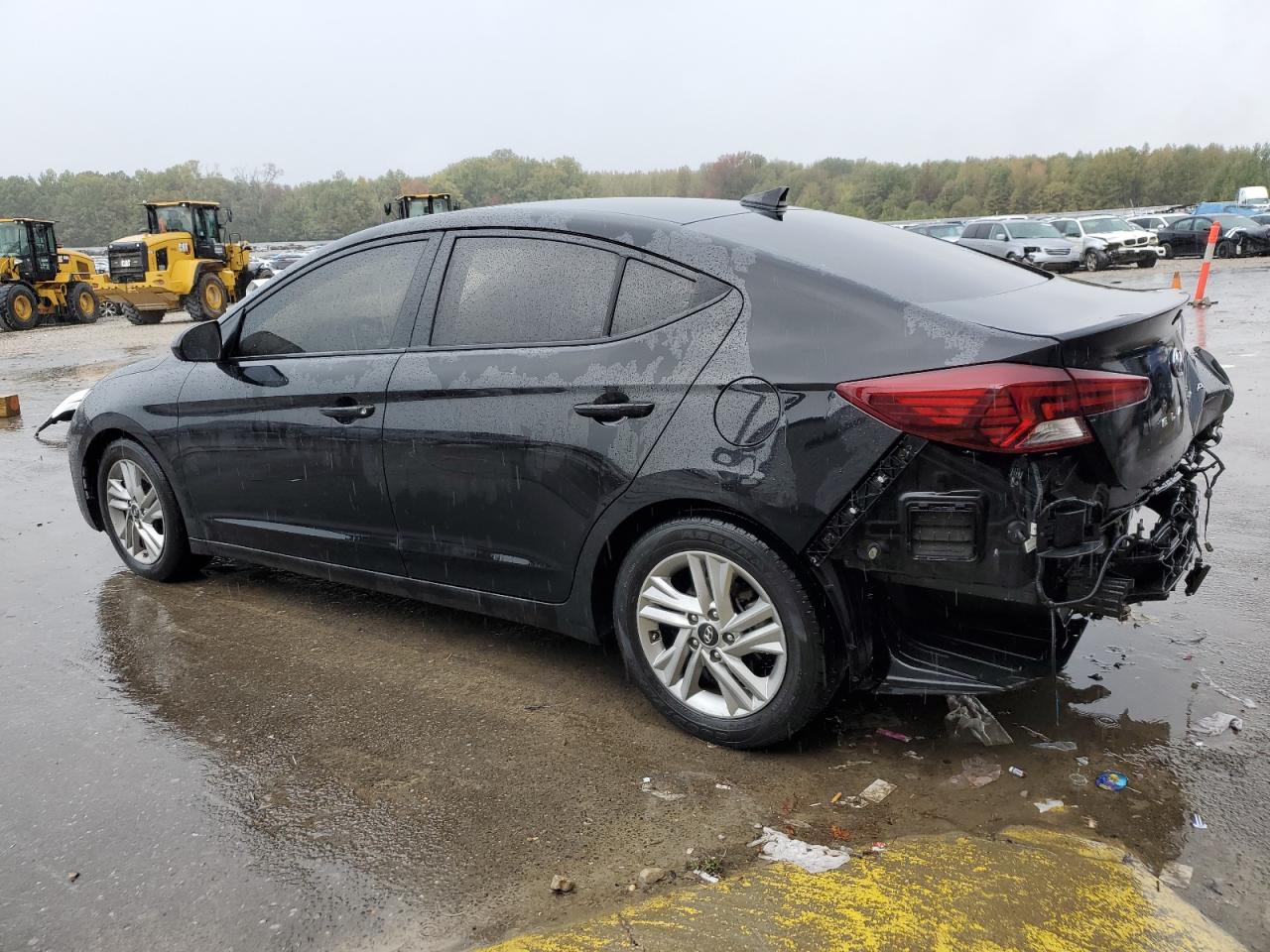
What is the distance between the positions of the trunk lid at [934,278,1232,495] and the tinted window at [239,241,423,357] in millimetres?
2138

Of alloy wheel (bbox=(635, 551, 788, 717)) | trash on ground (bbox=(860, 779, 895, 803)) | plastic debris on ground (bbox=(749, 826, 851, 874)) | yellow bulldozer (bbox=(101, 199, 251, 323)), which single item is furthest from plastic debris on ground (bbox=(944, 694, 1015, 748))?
yellow bulldozer (bbox=(101, 199, 251, 323))

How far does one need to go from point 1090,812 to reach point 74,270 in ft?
97.7

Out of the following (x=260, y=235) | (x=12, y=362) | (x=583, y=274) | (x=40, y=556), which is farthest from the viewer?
(x=260, y=235)

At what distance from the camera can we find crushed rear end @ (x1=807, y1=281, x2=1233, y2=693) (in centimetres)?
275

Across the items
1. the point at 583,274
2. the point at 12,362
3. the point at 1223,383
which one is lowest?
the point at 12,362

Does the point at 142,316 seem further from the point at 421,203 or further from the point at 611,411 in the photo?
the point at 611,411

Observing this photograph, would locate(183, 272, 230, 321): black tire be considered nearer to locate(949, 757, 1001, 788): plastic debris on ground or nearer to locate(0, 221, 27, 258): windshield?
locate(0, 221, 27, 258): windshield

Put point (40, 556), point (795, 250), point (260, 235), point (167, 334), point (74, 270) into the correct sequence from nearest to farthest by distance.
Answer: point (795, 250), point (40, 556), point (167, 334), point (74, 270), point (260, 235)

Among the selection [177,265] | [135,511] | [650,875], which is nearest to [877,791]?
[650,875]

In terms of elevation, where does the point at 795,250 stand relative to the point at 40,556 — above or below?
above

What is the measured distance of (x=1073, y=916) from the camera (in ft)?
8.11

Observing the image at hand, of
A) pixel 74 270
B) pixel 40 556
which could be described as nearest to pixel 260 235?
pixel 74 270

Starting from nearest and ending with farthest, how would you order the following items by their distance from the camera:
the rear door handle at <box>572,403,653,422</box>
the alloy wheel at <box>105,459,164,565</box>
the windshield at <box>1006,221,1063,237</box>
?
the rear door handle at <box>572,403,653,422</box>
the alloy wheel at <box>105,459,164,565</box>
the windshield at <box>1006,221,1063,237</box>

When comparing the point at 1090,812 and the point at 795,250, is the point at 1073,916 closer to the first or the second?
the point at 1090,812
